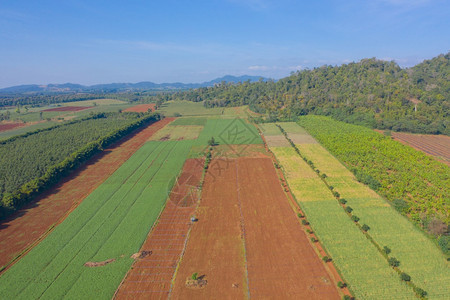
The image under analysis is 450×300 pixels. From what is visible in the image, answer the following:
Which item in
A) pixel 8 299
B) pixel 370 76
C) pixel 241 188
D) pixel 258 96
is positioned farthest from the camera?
pixel 258 96

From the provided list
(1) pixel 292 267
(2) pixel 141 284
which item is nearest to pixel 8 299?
(2) pixel 141 284

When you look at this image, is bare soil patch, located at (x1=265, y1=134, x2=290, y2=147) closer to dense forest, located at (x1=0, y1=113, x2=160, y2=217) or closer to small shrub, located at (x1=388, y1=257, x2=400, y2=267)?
small shrub, located at (x1=388, y1=257, x2=400, y2=267)

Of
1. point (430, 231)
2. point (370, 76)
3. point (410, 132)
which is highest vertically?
point (370, 76)

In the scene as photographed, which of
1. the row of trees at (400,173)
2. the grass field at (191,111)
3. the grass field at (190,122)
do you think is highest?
the grass field at (191,111)

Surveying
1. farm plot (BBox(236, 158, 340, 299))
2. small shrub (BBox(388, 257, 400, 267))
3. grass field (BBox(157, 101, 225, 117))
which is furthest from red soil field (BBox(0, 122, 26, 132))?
small shrub (BBox(388, 257, 400, 267))

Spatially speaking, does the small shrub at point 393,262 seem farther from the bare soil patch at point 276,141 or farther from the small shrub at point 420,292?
the bare soil patch at point 276,141

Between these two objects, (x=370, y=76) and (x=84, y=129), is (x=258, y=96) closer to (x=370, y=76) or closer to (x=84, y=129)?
(x=370, y=76)

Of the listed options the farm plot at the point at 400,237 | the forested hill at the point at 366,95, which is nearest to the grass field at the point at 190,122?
the forested hill at the point at 366,95
